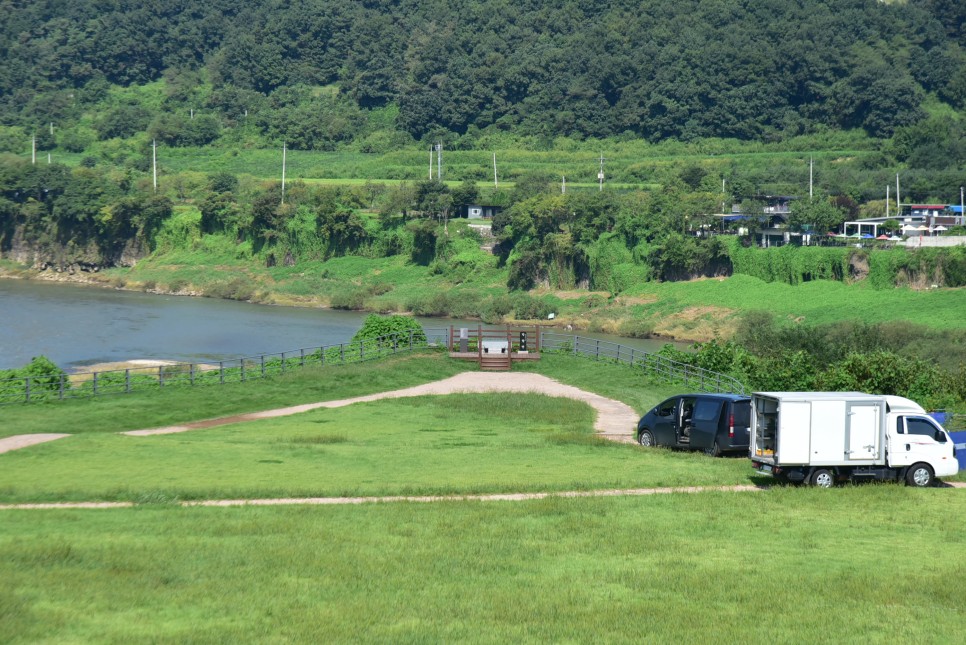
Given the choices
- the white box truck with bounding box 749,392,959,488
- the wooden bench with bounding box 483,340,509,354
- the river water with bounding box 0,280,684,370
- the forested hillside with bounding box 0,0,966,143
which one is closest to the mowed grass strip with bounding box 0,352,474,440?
the wooden bench with bounding box 483,340,509,354

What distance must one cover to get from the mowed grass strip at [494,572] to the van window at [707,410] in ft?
22.1

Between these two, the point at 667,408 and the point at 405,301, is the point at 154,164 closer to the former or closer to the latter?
the point at 405,301

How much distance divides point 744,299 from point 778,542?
3162 inches

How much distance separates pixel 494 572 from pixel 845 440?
10.2 meters

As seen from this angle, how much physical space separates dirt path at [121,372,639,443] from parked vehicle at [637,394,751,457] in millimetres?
1912

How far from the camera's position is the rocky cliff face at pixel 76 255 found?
5615 inches

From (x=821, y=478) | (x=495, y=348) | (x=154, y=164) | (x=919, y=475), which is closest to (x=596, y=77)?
(x=154, y=164)

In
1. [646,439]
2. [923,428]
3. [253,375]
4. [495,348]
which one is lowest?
[646,439]

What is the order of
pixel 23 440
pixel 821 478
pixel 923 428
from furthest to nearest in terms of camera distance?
pixel 23 440 → pixel 923 428 → pixel 821 478

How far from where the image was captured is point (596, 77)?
171m

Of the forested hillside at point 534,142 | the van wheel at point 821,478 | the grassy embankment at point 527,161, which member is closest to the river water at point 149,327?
the forested hillside at point 534,142

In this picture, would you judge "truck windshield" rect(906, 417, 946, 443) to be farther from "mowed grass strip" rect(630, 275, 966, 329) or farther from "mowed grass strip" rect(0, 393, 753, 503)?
"mowed grass strip" rect(630, 275, 966, 329)

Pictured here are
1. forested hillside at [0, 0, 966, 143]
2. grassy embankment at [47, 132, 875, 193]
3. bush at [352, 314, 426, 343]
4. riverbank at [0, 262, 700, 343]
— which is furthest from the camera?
forested hillside at [0, 0, 966, 143]

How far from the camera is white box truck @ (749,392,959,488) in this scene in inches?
1073
